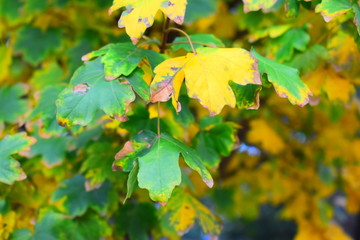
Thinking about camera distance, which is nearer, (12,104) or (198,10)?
(12,104)

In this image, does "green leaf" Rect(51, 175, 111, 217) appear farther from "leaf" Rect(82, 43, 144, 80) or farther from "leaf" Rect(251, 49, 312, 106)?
"leaf" Rect(251, 49, 312, 106)

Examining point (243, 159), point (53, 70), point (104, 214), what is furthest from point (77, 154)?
point (243, 159)

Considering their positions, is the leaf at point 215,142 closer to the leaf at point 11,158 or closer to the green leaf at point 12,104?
the leaf at point 11,158

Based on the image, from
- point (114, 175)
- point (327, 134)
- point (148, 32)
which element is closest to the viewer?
point (114, 175)

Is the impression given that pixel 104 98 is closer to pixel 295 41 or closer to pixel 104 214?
pixel 104 214

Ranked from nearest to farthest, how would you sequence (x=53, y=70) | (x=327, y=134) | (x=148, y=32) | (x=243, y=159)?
(x=53, y=70) < (x=148, y=32) < (x=327, y=134) < (x=243, y=159)

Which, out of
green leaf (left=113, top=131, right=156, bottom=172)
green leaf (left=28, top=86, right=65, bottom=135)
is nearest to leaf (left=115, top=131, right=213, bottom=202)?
green leaf (left=113, top=131, right=156, bottom=172)

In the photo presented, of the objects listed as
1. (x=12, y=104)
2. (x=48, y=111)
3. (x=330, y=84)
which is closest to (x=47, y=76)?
(x=12, y=104)

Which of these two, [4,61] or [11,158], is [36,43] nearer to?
[4,61]
